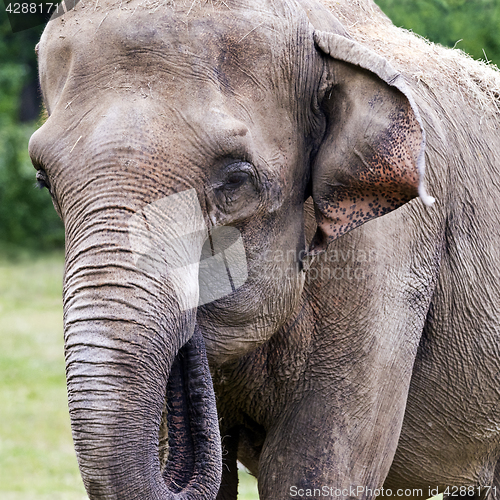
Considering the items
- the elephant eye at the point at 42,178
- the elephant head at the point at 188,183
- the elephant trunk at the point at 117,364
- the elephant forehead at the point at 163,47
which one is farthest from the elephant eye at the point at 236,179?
the elephant eye at the point at 42,178

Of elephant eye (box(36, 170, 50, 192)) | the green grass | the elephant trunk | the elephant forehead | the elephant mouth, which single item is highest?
the elephant forehead

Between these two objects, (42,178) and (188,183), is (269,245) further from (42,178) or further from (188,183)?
(42,178)

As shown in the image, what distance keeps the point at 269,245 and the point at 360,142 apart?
1.20 ft

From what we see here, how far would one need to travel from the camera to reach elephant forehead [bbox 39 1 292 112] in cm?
213

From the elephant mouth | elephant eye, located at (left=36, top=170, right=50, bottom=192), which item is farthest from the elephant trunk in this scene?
elephant eye, located at (left=36, top=170, right=50, bottom=192)

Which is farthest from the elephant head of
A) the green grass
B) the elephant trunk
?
the green grass

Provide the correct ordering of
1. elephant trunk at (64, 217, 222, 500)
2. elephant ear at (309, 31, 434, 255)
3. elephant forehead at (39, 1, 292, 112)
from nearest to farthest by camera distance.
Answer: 1. elephant trunk at (64, 217, 222, 500)
2. elephant forehead at (39, 1, 292, 112)
3. elephant ear at (309, 31, 434, 255)

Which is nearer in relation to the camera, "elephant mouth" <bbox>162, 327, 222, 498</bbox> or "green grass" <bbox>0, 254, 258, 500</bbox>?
"elephant mouth" <bbox>162, 327, 222, 498</bbox>

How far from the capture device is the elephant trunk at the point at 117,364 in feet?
6.18

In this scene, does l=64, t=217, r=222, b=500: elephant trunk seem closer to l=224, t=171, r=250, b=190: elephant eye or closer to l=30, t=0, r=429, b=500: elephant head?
l=30, t=0, r=429, b=500: elephant head

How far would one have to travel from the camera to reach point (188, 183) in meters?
2.09

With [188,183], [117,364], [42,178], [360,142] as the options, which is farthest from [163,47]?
[117,364]

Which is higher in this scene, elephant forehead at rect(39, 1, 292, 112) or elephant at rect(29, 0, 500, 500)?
elephant forehead at rect(39, 1, 292, 112)

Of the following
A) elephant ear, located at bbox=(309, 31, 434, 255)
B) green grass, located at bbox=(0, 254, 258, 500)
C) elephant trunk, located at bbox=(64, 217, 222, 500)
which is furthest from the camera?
green grass, located at bbox=(0, 254, 258, 500)
